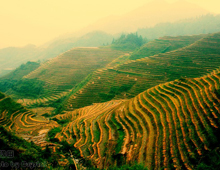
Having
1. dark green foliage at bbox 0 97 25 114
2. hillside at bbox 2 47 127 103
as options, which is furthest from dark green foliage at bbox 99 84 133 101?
dark green foliage at bbox 0 97 25 114

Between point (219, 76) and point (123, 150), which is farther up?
point (219, 76)

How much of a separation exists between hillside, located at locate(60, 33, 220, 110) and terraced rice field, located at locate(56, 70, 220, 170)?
797 inches

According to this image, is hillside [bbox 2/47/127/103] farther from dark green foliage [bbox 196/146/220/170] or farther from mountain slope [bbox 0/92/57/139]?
dark green foliage [bbox 196/146/220/170]

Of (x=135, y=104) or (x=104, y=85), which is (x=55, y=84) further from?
(x=135, y=104)

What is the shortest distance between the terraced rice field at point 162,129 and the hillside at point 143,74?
20.2m

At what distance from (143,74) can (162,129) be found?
31.3m

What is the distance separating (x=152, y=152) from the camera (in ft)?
32.2

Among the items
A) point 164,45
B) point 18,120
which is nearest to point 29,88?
point 18,120

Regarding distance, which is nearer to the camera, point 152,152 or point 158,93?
point 152,152

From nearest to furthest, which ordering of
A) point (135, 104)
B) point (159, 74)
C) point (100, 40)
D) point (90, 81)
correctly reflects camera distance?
1. point (135, 104)
2. point (159, 74)
3. point (90, 81)
4. point (100, 40)

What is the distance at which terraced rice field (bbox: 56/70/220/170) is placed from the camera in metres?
8.81

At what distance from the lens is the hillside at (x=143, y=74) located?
123ft

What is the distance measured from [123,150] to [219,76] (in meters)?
12.4

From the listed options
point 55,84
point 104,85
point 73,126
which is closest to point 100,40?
point 55,84
